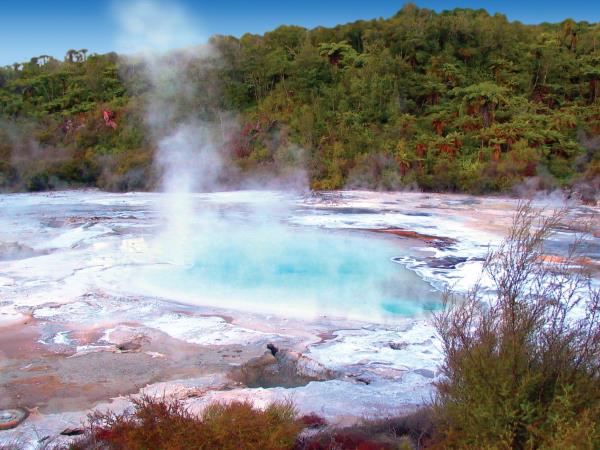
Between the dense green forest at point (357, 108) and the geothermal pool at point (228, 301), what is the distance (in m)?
4.47

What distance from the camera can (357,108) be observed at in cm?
2159

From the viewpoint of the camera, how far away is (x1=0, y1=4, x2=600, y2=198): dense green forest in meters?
18.5

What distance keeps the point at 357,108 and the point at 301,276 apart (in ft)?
45.1

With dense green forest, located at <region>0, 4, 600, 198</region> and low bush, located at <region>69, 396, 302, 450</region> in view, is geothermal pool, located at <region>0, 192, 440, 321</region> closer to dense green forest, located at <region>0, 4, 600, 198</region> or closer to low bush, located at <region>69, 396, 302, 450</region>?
low bush, located at <region>69, 396, 302, 450</region>

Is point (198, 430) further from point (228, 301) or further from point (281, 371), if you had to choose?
point (228, 301)

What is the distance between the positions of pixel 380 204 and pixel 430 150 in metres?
4.46

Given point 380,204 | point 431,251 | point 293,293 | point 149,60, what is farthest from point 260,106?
point 293,293

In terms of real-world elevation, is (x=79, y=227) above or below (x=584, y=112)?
below

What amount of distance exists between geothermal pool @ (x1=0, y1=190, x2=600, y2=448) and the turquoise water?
4 centimetres

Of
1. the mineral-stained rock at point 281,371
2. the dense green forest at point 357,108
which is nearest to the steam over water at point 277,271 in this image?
the mineral-stained rock at point 281,371

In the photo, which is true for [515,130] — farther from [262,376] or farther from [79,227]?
[262,376]

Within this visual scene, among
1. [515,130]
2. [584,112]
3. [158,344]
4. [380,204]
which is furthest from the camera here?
[584,112]

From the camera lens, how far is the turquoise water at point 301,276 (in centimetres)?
753

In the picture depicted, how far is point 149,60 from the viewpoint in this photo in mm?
24078
